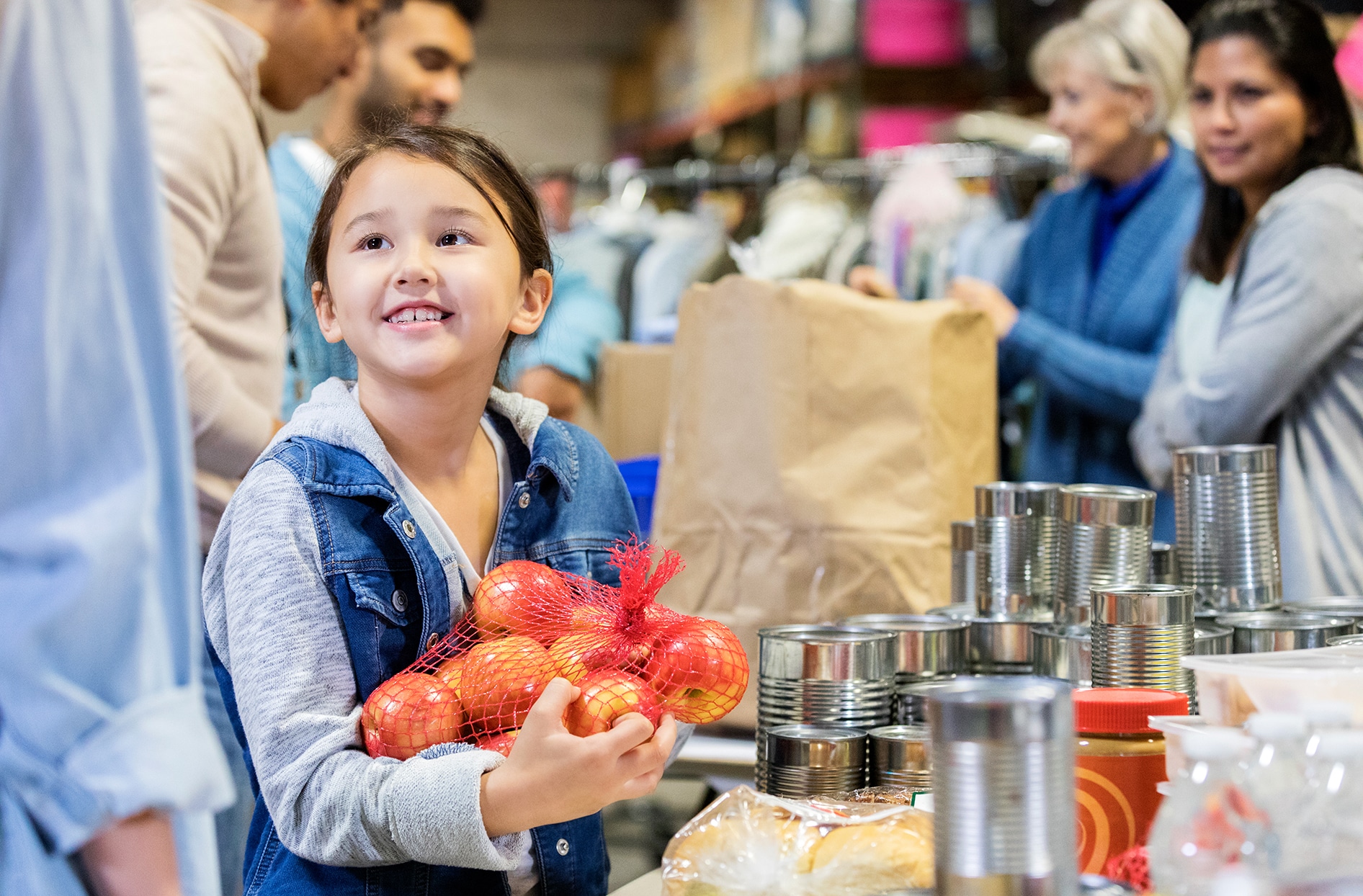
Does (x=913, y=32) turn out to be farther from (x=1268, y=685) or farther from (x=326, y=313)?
(x=1268, y=685)

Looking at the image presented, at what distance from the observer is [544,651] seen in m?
1.06

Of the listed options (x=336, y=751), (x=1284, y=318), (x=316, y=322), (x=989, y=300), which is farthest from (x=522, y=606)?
(x=989, y=300)

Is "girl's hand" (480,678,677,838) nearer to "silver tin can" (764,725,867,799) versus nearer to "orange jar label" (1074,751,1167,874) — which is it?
"silver tin can" (764,725,867,799)

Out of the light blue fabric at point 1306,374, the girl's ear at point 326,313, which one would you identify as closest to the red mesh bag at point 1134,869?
the girl's ear at point 326,313

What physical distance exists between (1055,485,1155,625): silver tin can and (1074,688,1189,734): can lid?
0.28m

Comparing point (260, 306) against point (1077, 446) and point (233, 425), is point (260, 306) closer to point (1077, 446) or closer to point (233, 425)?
point (233, 425)

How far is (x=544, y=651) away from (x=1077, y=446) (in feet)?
6.13

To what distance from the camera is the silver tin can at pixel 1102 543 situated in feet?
4.40

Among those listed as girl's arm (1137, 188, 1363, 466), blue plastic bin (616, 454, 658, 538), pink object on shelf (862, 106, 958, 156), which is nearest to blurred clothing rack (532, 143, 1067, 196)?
pink object on shelf (862, 106, 958, 156)

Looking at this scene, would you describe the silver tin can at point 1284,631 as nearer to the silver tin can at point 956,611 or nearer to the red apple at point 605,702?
the silver tin can at point 956,611

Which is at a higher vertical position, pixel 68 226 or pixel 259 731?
pixel 68 226

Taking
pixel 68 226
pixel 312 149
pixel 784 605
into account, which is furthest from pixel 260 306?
pixel 68 226

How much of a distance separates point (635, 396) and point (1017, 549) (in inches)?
43.4

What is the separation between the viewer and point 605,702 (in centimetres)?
100
